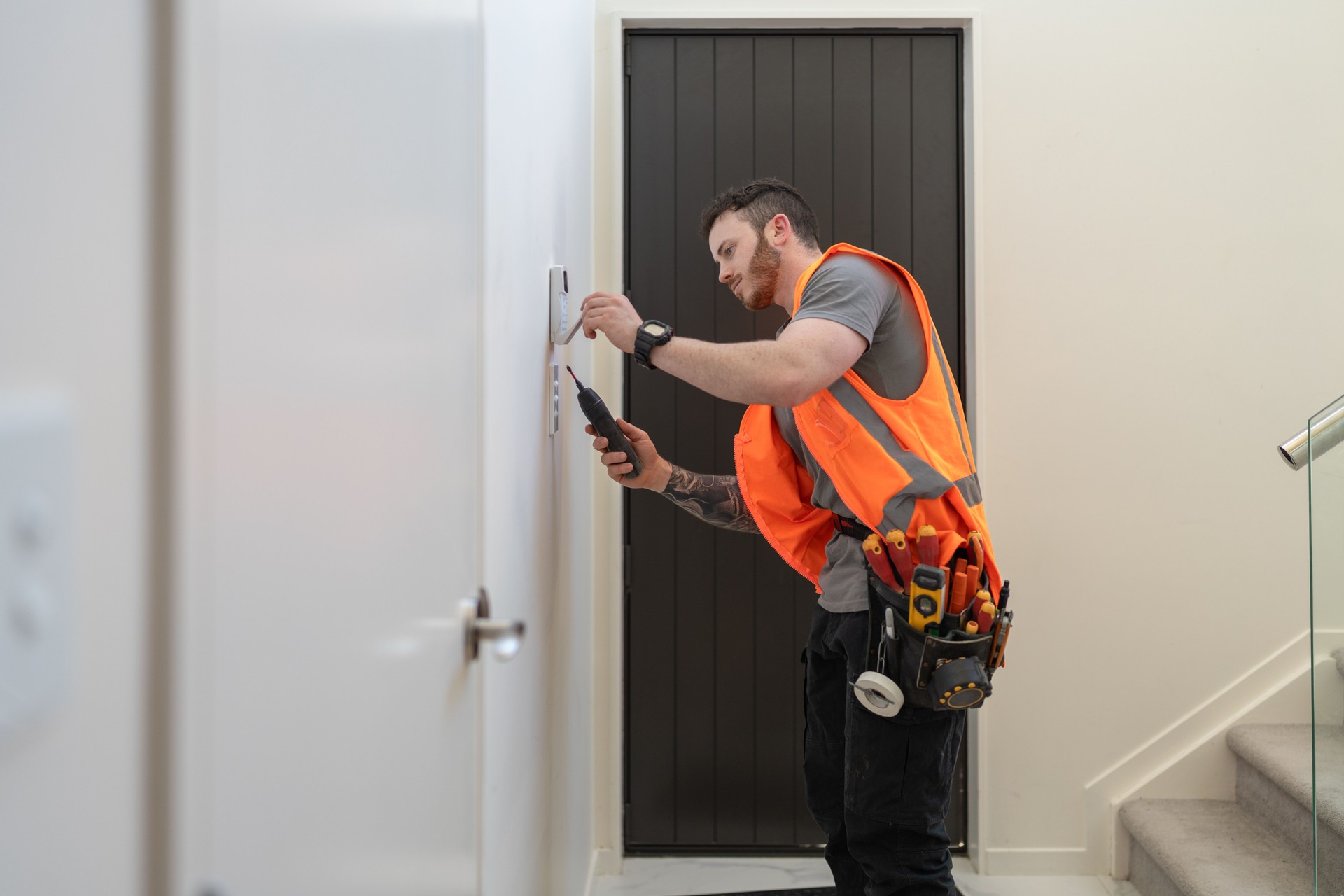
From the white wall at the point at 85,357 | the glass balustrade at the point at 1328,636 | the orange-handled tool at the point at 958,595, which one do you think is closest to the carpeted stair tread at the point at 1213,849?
the glass balustrade at the point at 1328,636

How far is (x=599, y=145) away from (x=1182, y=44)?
1.55 m

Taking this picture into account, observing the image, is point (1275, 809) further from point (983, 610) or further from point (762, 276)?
point (762, 276)

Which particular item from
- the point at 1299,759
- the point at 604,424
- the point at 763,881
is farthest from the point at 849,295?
the point at 1299,759

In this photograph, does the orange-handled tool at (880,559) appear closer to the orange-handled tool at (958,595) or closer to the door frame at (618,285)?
the orange-handled tool at (958,595)

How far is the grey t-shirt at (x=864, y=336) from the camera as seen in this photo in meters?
1.54

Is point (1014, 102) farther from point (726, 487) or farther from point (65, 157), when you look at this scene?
point (65, 157)

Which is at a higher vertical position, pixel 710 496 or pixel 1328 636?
pixel 710 496

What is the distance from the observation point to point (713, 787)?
256cm

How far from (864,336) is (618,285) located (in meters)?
1.11

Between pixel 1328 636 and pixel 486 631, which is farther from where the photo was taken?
pixel 1328 636

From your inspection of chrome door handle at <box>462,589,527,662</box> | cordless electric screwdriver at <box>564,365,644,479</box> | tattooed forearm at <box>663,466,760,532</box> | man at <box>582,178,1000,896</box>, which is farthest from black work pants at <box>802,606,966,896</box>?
chrome door handle at <box>462,589,527,662</box>

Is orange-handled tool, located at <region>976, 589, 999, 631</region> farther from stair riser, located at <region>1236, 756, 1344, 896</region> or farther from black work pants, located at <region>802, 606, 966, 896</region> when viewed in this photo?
stair riser, located at <region>1236, 756, 1344, 896</region>

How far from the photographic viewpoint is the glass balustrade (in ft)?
4.94

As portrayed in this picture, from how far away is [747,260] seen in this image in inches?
74.0
